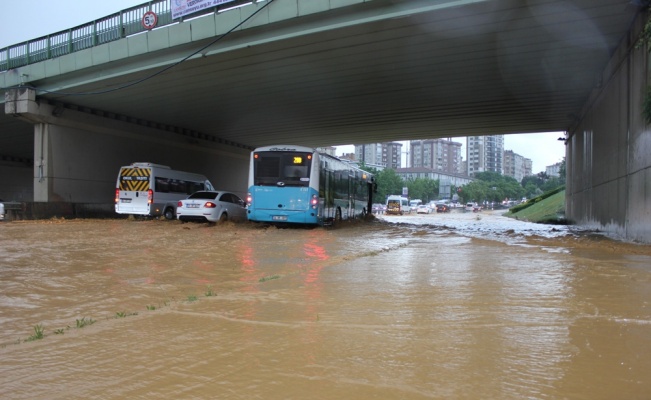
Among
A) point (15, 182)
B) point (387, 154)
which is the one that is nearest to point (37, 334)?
point (15, 182)

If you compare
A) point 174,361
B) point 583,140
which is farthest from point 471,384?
point 583,140

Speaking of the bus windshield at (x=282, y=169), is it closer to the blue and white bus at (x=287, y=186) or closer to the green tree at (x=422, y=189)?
the blue and white bus at (x=287, y=186)

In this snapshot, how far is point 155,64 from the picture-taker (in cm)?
1770

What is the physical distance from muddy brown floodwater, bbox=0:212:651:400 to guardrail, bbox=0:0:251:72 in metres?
11.3

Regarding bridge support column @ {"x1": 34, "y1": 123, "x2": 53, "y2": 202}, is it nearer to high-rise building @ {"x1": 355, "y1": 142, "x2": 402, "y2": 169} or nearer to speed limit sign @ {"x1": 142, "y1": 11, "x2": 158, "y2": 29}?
speed limit sign @ {"x1": 142, "y1": 11, "x2": 158, "y2": 29}

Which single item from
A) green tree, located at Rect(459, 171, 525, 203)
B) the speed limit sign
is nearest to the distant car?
the speed limit sign

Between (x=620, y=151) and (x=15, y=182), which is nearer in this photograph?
(x=620, y=151)

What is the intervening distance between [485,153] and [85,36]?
6246 inches

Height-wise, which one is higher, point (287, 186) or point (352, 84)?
point (352, 84)

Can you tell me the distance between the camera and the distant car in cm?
1770

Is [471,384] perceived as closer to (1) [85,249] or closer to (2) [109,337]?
(2) [109,337]

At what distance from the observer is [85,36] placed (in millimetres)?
19453

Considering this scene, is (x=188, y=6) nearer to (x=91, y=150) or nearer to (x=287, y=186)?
(x=287, y=186)

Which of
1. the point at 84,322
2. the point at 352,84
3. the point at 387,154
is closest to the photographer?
the point at 84,322
